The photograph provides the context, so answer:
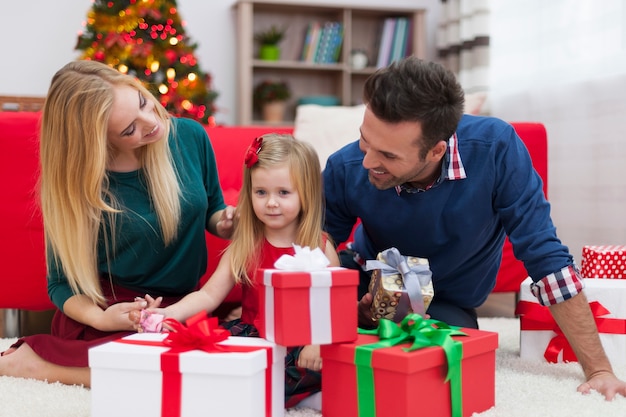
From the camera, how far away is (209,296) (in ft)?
5.30

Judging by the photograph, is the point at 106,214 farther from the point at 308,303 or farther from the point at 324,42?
the point at 324,42

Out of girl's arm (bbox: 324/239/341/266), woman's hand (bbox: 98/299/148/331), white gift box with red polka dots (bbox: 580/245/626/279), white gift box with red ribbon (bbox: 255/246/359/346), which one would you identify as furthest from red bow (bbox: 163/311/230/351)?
white gift box with red polka dots (bbox: 580/245/626/279)

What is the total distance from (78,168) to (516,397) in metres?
1.07

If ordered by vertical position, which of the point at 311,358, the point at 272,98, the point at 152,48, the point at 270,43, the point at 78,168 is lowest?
the point at 311,358

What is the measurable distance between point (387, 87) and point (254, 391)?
0.63 meters

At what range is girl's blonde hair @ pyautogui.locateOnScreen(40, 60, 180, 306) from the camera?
1564 mm

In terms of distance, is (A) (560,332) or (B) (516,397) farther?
(A) (560,332)

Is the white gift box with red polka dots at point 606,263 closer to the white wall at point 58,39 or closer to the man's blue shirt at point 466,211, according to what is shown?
the man's blue shirt at point 466,211

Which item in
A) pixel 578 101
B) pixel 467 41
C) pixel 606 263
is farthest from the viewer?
pixel 467 41

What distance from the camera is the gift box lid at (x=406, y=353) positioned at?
3.93 ft

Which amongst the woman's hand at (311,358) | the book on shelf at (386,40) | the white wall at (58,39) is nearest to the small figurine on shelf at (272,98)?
the white wall at (58,39)

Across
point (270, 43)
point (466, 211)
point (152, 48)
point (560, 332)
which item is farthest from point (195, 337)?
point (270, 43)

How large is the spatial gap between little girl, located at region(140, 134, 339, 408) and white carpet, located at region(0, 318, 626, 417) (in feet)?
0.88

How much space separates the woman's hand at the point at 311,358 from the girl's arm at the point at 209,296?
291 millimetres
